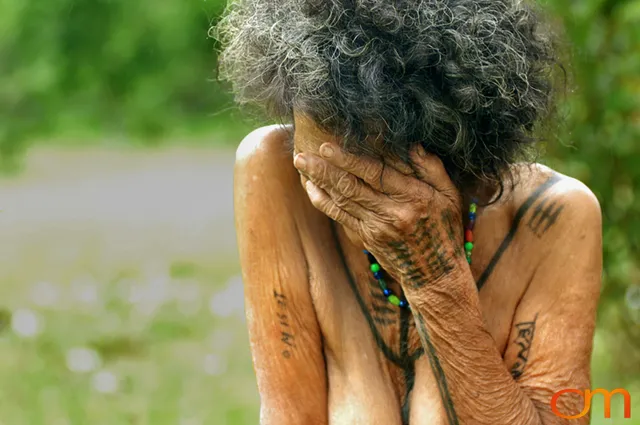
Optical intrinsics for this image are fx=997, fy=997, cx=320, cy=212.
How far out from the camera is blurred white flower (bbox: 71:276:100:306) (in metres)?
7.63

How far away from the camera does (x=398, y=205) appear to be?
2.31 meters

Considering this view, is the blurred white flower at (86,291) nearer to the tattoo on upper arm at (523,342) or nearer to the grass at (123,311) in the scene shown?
the grass at (123,311)

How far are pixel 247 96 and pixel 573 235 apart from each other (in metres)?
0.91

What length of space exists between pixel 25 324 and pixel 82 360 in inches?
38.6

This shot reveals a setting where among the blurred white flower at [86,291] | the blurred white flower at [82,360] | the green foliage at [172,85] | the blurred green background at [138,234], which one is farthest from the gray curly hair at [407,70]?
the blurred white flower at [86,291]

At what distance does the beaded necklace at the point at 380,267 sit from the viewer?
2.54 meters

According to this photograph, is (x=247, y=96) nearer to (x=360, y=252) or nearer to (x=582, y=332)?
(x=360, y=252)

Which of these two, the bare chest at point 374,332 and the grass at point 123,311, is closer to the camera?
the bare chest at point 374,332

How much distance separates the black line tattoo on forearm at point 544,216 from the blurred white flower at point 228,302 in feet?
16.2

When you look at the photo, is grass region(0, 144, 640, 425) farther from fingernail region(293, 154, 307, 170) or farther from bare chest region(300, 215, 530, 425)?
fingernail region(293, 154, 307, 170)

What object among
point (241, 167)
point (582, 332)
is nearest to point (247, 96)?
point (241, 167)

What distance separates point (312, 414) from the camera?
2.67 m

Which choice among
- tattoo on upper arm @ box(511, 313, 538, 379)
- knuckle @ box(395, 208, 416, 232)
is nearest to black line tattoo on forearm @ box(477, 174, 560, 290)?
tattoo on upper arm @ box(511, 313, 538, 379)

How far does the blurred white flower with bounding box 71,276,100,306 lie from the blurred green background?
0.02 meters
